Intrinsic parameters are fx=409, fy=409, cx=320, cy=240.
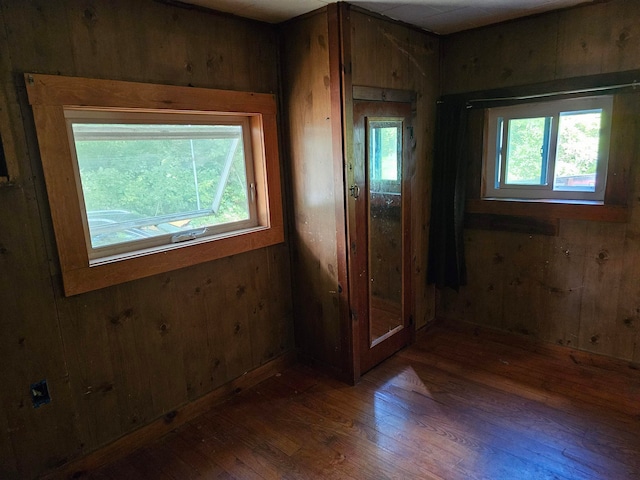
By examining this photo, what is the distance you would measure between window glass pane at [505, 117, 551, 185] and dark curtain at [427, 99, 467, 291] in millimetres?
330

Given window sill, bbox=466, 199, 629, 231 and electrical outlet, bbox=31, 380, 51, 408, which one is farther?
window sill, bbox=466, 199, 629, 231

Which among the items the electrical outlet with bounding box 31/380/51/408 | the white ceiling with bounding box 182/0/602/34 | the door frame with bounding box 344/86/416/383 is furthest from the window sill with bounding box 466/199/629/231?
the electrical outlet with bounding box 31/380/51/408

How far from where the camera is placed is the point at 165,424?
2.30m

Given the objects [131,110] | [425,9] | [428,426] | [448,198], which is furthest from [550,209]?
[131,110]

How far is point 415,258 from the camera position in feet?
10.3

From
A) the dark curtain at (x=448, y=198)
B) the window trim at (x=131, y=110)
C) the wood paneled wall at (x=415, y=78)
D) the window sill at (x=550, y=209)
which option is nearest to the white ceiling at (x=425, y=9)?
the wood paneled wall at (x=415, y=78)

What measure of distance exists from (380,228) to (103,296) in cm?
170

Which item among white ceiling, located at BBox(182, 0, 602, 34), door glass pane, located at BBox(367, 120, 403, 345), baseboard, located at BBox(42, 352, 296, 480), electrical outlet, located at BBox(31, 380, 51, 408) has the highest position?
white ceiling, located at BBox(182, 0, 602, 34)

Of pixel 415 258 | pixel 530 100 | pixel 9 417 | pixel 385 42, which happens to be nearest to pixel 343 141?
pixel 385 42

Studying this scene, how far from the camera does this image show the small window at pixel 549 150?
265 cm

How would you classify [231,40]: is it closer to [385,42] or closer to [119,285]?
[385,42]

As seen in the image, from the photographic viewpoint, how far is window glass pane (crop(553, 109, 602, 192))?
2660 millimetres

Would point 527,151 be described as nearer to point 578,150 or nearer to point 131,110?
point 578,150

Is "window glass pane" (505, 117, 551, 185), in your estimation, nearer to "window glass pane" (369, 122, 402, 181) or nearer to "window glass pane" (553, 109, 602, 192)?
"window glass pane" (553, 109, 602, 192)
